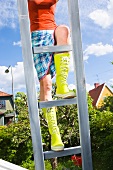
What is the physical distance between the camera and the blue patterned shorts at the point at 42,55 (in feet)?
5.37

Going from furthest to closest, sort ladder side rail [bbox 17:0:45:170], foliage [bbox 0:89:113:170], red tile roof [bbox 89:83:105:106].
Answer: red tile roof [bbox 89:83:105:106] → foliage [bbox 0:89:113:170] → ladder side rail [bbox 17:0:45:170]

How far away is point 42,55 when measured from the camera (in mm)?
1634

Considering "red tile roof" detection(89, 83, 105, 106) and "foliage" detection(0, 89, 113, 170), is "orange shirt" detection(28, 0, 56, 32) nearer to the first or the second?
"foliage" detection(0, 89, 113, 170)

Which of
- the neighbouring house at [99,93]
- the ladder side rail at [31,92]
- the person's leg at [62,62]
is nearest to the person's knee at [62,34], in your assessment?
the person's leg at [62,62]

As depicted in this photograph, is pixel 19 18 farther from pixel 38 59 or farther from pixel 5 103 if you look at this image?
pixel 5 103

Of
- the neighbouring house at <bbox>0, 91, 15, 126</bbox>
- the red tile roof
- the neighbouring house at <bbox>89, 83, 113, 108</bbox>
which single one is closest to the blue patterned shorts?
the neighbouring house at <bbox>89, 83, 113, 108</bbox>

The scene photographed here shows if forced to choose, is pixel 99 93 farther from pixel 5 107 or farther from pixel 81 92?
pixel 81 92

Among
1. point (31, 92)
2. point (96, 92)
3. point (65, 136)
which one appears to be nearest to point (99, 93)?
point (96, 92)

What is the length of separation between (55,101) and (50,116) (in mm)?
100

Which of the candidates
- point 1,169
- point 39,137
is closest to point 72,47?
point 39,137

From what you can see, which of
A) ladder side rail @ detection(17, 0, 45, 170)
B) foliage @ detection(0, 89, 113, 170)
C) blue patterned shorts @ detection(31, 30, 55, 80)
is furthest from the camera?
foliage @ detection(0, 89, 113, 170)

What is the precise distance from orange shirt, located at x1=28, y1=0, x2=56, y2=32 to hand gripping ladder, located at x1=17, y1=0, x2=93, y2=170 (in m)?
0.12

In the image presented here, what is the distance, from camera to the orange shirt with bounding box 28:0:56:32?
1683 mm

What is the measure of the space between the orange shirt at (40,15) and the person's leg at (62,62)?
6 centimetres
